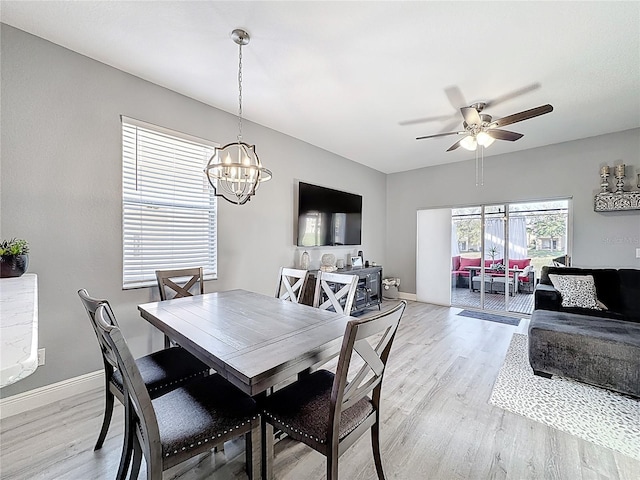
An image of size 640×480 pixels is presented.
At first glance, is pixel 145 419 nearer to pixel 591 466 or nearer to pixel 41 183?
pixel 41 183

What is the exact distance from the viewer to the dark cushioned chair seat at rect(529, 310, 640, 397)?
7.55ft

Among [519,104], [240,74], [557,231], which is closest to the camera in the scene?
[240,74]

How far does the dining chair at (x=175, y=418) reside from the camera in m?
1.05

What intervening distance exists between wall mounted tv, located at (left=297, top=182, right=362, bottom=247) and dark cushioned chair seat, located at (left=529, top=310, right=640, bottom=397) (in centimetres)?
291

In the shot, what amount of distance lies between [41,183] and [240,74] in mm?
1834

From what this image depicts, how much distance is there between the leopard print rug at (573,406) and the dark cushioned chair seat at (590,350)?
0.36 ft

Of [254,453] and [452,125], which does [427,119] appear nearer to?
[452,125]

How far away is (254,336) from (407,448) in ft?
4.08

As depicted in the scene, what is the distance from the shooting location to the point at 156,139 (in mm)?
2797

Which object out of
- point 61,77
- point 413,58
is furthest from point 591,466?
point 61,77

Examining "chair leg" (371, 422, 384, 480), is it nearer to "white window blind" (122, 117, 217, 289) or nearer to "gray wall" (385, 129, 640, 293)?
"white window blind" (122, 117, 217, 289)

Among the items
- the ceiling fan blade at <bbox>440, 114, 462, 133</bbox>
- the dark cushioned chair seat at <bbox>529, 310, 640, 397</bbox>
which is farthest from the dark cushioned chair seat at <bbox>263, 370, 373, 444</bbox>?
the ceiling fan blade at <bbox>440, 114, 462, 133</bbox>

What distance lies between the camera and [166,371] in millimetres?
1705

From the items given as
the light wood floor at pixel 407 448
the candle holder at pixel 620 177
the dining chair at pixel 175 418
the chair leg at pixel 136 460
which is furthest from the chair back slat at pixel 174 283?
the candle holder at pixel 620 177
